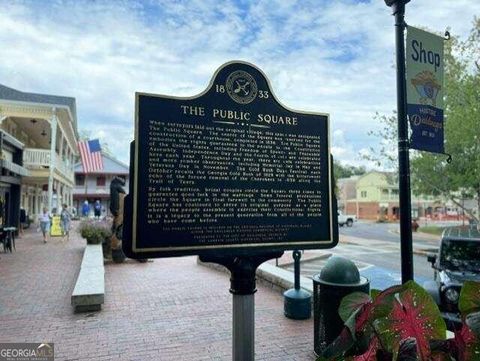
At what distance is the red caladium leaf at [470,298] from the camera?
2340 mm

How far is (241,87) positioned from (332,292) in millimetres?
2551

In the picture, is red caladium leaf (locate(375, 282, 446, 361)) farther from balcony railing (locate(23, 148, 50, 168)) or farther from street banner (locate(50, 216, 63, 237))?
balcony railing (locate(23, 148, 50, 168))

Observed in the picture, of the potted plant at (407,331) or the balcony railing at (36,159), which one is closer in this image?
the potted plant at (407,331)

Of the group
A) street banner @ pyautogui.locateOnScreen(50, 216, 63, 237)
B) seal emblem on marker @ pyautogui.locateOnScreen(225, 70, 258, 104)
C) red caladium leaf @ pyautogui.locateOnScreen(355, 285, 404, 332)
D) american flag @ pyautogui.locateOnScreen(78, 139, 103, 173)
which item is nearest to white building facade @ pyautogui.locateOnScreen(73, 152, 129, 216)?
american flag @ pyautogui.locateOnScreen(78, 139, 103, 173)

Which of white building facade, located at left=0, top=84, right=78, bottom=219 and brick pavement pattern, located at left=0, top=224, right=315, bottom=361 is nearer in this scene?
brick pavement pattern, located at left=0, top=224, right=315, bottom=361

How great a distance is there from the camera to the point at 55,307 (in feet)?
22.2

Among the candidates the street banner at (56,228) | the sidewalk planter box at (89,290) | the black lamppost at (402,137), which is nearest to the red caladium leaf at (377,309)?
the black lamppost at (402,137)

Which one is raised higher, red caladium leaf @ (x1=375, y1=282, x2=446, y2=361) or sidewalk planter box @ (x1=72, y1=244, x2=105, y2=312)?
red caladium leaf @ (x1=375, y1=282, x2=446, y2=361)

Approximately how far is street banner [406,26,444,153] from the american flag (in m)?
29.6

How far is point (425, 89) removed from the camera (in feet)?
13.7

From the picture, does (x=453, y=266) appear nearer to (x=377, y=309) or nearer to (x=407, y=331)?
Answer: (x=377, y=309)

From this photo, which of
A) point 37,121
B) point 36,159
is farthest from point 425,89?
point 37,121

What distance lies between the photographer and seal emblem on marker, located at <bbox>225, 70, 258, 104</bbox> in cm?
358

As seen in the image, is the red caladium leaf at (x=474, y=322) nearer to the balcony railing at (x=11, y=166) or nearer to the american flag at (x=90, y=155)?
the balcony railing at (x=11, y=166)
